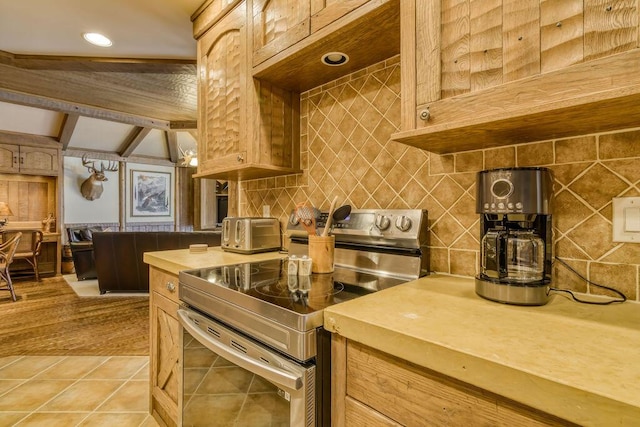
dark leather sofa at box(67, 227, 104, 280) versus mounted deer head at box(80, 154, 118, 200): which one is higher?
mounted deer head at box(80, 154, 118, 200)

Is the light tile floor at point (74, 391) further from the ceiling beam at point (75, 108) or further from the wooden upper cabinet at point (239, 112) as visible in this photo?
the ceiling beam at point (75, 108)

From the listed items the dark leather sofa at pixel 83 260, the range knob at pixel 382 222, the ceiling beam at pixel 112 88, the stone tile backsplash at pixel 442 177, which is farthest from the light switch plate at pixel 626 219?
the dark leather sofa at pixel 83 260

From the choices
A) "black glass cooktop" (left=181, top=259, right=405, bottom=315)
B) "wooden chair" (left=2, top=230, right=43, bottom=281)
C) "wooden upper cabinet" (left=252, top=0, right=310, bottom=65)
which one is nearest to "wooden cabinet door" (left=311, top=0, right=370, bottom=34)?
"wooden upper cabinet" (left=252, top=0, right=310, bottom=65)

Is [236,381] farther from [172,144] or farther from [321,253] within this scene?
[172,144]

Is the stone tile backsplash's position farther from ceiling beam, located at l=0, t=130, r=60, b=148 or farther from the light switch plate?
ceiling beam, located at l=0, t=130, r=60, b=148

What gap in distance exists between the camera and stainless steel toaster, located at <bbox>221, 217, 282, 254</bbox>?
1.76 meters

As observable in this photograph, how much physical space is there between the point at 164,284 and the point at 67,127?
5477 millimetres

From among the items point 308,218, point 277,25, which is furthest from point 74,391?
point 277,25

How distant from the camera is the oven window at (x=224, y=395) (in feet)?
2.90

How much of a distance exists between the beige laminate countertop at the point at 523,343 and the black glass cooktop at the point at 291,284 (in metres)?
0.08

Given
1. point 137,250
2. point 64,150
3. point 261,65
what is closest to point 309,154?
point 261,65

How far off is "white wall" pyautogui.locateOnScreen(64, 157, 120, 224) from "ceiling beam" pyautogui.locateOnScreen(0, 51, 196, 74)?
433 centimetres

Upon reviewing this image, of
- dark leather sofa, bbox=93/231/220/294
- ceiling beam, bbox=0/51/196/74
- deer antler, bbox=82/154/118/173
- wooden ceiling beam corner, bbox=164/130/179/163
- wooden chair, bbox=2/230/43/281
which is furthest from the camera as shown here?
wooden ceiling beam corner, bbox=164/130/179/163

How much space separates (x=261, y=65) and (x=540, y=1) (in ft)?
3.58
